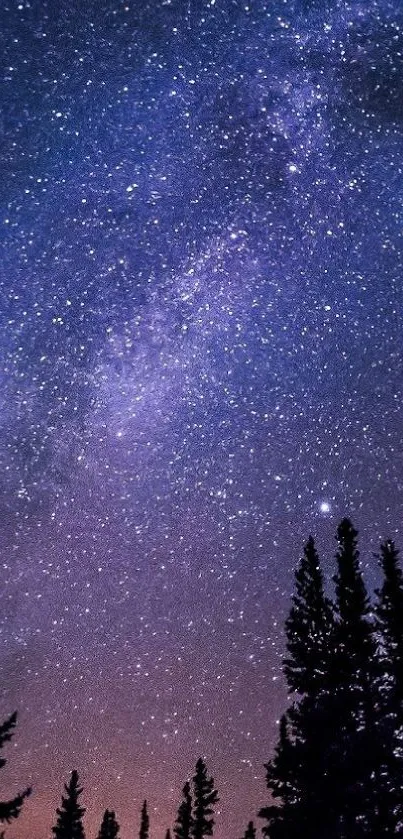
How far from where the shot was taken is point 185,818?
147 ft

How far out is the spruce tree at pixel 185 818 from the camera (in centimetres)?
4394

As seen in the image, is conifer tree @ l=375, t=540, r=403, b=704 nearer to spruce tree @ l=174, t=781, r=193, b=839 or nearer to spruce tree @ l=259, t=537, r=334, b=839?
spruce tree @ l=259, t=537, r=334, b=839

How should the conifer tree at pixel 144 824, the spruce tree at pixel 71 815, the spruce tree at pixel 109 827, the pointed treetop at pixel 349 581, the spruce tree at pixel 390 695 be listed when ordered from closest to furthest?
1. the spruce tree at pixel 390 695
2. the pointed treetop at pixel 349 581
3. the spruce tree at pixel 71 815
4. the spruce tree at pixel 109 827
5. the conifer tree at pixel 144 824

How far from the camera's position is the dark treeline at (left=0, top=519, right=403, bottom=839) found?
549 inches

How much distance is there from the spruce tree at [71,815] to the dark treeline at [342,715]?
20937mm

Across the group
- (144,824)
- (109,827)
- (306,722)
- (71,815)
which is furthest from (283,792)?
(144,824)

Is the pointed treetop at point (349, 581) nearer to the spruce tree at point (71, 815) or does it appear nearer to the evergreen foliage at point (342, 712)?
the evergreen foliage at point (342, 712)

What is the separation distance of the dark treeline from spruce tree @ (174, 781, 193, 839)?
32870mm

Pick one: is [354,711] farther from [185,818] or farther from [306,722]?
[185,818]

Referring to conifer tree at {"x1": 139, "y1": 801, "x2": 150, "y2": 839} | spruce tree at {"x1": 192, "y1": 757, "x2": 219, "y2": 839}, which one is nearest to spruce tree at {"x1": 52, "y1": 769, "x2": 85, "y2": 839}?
spruce tree at {"x1": 192, "y1": 757, "x2": 219, "y2": 839}

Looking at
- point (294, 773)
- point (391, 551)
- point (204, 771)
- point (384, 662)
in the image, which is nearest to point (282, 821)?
point (294, 773)

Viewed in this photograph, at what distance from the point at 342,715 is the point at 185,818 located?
37.3m

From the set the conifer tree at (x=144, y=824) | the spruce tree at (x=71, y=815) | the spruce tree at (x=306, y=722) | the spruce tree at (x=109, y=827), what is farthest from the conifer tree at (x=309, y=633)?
the conifer tree at (x=144, y=824)

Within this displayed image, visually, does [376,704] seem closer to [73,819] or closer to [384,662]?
[384,662]
